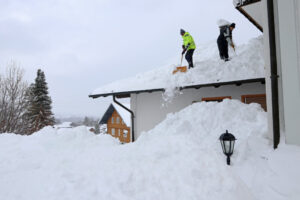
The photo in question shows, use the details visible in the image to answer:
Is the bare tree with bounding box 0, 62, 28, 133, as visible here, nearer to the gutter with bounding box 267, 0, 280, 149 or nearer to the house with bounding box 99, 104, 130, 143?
the house with bounding box 99, 104, 130, 143

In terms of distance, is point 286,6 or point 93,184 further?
point 286,6

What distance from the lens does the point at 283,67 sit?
3.34 m

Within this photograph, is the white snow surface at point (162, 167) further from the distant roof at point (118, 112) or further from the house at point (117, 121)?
the distant roof at point (118, 112)

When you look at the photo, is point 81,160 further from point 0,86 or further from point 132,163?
point 0,86

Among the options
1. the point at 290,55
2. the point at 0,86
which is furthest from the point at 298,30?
the point at 0,86

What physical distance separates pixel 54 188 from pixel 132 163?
1.33 metres

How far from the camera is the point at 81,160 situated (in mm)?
4004

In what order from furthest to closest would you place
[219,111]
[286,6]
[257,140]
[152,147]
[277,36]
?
[219,111], [152,147], [257,140], [277,36], [286,6]

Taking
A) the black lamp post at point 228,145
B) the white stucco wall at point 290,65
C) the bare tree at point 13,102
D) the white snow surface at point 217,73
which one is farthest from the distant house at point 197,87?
the bare tree at point 13,102

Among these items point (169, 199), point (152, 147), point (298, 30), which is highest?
point (298, 30)

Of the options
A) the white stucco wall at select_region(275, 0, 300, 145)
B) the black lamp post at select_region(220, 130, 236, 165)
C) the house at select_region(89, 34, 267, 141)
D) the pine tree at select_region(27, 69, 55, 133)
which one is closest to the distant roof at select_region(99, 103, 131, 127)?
the pine tree at select_region(27, 69, 55, 133)

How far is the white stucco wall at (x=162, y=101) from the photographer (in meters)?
6.56

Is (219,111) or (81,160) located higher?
(219,111)

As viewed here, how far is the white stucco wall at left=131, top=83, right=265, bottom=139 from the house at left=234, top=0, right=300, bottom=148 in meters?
2.87
